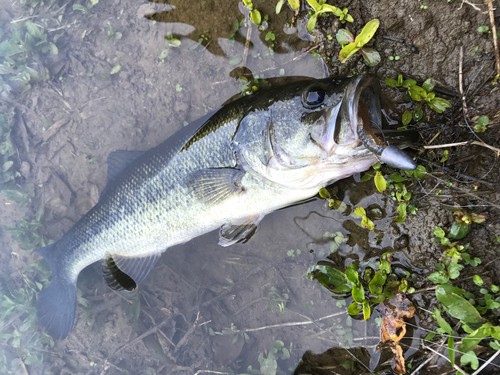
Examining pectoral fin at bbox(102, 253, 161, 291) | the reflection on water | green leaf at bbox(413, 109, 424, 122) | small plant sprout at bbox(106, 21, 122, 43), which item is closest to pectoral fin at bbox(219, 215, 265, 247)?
the reflection on water

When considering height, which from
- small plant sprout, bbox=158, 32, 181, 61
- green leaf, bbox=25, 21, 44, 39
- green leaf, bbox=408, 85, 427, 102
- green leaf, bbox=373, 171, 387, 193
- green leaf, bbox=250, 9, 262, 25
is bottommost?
green leaf, bbox=373, 171, 387, 193

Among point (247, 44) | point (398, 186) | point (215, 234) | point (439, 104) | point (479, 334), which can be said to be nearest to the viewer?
point (479, 334)

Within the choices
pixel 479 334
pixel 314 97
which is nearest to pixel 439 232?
Result: pixel 479 334

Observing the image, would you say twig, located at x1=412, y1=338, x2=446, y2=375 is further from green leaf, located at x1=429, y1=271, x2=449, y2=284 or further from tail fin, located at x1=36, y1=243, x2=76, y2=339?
tail fin, located at x1=36, y1=243, x2=76, y2=339

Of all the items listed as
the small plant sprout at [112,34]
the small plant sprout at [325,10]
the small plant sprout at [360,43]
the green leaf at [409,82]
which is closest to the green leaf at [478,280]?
the green leaf at [409,82]

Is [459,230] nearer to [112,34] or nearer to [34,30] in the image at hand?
[112,34]

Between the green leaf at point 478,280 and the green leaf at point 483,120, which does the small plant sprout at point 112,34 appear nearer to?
the green leaf at point 483,120
